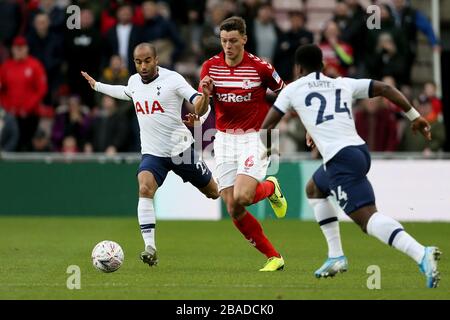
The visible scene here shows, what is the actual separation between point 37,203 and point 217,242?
6024 mm

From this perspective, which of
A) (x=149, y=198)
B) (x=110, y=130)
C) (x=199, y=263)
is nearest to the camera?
(x=149, y=198)

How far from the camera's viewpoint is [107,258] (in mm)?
12070

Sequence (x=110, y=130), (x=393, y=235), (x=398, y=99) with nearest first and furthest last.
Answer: (x=393, y=235), (x=398, y=99), (x=110, y=130)

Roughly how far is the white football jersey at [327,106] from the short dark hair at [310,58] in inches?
5.2

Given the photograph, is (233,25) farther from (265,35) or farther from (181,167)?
(265,35)

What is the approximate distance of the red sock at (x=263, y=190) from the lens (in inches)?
496

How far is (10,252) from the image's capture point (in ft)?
48.3

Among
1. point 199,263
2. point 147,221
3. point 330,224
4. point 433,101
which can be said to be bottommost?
point 199,263

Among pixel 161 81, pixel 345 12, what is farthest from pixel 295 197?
pixel 161 81

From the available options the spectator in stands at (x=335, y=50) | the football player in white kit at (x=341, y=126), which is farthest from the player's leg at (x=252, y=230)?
the spectator in stands at (x=335, y=50)

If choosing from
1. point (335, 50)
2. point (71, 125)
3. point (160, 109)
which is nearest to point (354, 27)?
point (335, 50)

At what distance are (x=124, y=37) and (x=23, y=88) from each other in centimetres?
224

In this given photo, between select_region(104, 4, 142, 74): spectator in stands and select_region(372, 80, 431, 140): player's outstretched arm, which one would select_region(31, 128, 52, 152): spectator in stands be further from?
select_region(372, 80, 431, 140): player's outstretched arm
